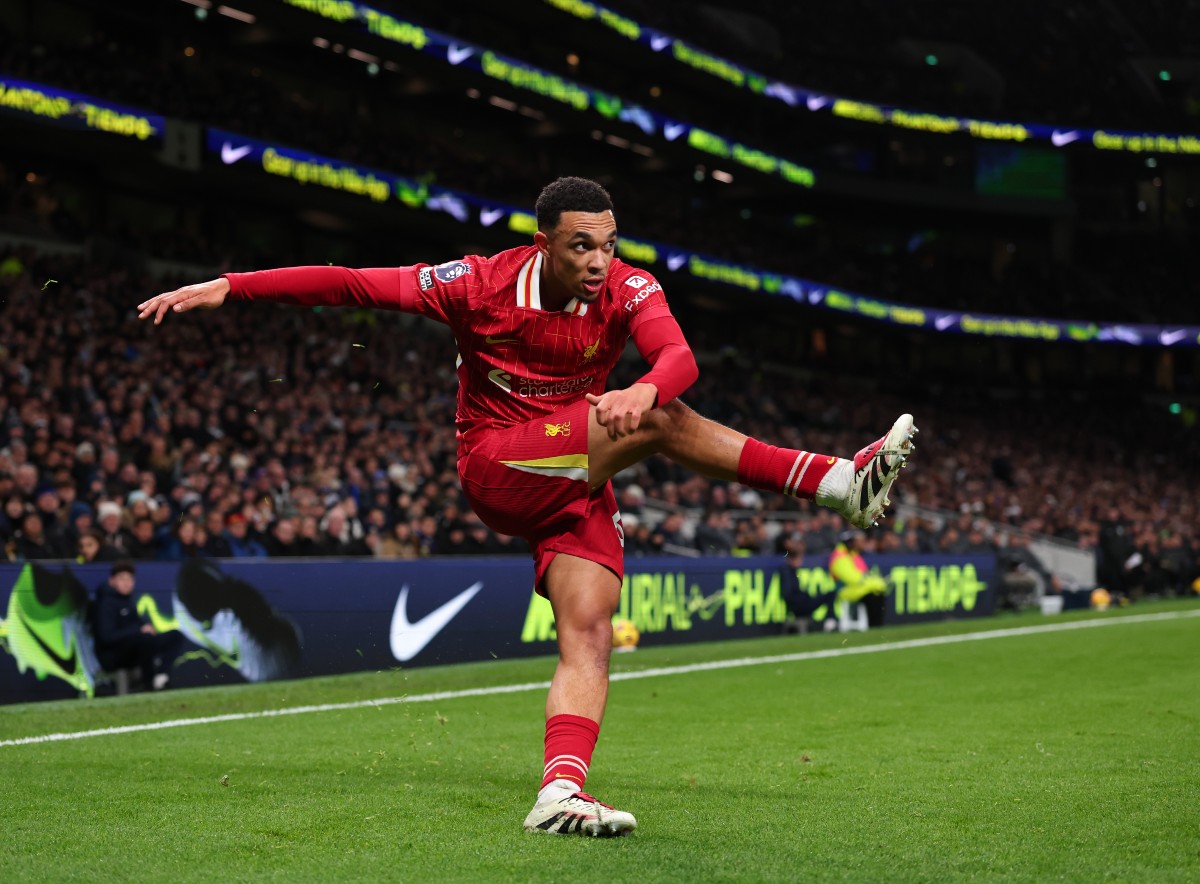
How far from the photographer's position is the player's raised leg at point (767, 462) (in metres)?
5.29

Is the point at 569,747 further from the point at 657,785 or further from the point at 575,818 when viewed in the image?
the point at 657,785

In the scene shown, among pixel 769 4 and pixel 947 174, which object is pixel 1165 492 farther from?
pixel 769 4

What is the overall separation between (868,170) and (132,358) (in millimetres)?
39044

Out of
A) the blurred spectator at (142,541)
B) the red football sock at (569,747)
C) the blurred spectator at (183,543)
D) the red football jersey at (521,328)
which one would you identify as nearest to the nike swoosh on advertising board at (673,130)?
the blurred spectator at (183,543)

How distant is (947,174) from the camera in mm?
53344

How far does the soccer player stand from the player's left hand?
0.52m

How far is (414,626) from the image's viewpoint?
1445 cm

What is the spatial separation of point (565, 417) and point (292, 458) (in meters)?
13.8

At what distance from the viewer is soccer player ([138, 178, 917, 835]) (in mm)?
5164

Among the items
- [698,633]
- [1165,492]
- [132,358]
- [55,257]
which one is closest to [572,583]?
[698,633]

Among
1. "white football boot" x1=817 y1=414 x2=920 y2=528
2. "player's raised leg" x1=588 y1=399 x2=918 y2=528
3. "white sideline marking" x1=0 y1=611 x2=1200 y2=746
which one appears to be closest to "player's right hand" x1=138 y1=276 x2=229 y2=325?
"player's raised leg" x1=588 y1=399 x2=918 y2=528

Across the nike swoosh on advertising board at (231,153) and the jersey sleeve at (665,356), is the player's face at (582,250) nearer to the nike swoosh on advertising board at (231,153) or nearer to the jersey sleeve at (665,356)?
the jersey sleeve at (665,356)

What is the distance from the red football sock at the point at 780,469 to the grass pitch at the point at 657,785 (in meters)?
1.22

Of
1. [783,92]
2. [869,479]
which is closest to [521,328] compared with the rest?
[869,479]
